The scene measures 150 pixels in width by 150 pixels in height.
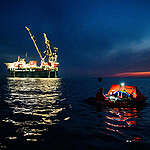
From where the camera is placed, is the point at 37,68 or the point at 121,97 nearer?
the point at 121,97

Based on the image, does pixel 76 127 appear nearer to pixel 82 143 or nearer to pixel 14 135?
pixel 82 143

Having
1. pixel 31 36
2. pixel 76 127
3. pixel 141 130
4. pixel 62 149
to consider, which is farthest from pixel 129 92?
pixel 31 36

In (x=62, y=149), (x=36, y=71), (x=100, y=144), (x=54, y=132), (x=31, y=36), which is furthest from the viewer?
(x=36, y=71)

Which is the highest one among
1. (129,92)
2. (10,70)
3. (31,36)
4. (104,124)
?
(31,36)

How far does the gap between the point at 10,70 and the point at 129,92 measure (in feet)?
620

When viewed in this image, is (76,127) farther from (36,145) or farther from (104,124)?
(36,145)

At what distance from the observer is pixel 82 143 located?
6535 millimetres

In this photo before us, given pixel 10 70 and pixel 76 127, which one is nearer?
pixel 76 127

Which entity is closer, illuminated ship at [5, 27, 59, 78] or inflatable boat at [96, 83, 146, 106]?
inflatable boat at [96, 83, 146, 106]

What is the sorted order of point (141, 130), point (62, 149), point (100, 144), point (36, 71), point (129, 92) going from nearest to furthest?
point (62, 149), point (100, 144), point (141, 130), point (129, 92), point (36, 71)

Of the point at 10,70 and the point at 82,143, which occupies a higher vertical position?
the point at 10,70

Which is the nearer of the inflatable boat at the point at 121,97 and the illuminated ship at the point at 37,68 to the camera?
the inflatable boat at the point at 121,97

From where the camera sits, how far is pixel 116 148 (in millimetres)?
6051

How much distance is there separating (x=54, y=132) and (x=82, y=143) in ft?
7.01
